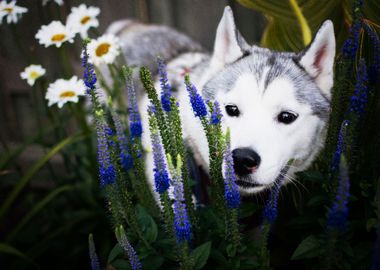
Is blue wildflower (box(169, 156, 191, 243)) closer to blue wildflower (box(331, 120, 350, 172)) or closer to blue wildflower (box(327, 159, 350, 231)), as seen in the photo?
blue wildflower (box(327, 159, 350, 231))

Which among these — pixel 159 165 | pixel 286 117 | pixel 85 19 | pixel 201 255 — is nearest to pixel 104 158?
pixel 159 165

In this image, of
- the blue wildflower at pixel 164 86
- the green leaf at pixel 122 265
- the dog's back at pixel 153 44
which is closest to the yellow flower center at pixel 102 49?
the dog's back at pixel 153 44

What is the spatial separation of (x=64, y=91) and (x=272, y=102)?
38.4 inches

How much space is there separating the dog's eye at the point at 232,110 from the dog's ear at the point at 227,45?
0.28 meters

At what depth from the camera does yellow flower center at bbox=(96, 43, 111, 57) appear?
1.97m

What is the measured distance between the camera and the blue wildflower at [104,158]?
1.09m

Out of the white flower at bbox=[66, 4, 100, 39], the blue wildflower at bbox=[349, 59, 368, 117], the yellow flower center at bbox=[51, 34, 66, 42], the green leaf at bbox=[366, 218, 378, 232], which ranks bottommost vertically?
the green leaf at bbox=[366, 218, 378, 232]

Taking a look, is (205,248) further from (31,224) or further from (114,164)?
(31,224)

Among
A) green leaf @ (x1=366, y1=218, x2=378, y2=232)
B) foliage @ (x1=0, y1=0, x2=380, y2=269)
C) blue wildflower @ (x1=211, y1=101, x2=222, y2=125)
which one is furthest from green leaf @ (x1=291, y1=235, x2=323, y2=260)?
blue wildflower @ (x1=211, y1=101, x2=222, y2=125)

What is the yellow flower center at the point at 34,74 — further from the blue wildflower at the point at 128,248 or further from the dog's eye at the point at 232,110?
the blue wildflower at the point at 128,248

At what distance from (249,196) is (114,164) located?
79 cm

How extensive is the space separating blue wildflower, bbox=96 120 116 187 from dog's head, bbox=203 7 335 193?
1.37 ft

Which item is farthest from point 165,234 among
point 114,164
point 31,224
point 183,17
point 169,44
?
point 183,17

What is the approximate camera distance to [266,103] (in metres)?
1.48
